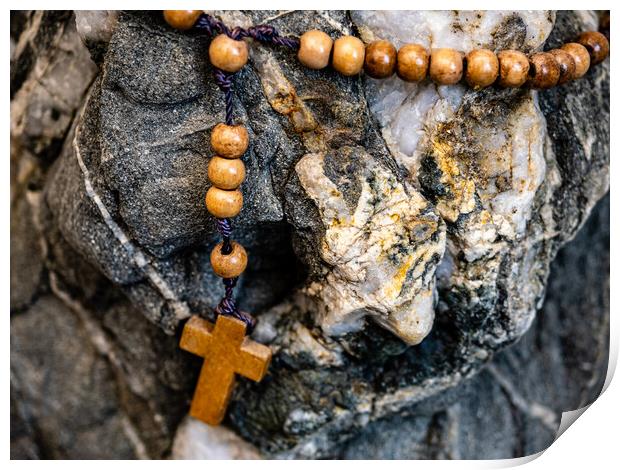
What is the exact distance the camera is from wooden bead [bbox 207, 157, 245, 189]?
966 millimetres

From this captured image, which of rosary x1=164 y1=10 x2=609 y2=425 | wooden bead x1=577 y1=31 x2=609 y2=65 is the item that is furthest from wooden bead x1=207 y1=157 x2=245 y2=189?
wooden bead x1=577 y1=31 x2=609 y2=65

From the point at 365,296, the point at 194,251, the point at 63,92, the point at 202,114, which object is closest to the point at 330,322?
the point at 365,296

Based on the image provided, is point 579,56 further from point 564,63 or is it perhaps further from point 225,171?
point 225,171

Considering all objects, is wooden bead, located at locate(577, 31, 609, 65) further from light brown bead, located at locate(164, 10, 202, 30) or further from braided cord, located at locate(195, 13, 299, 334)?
light brown bead, located at locate(164, 10, 202, 30)

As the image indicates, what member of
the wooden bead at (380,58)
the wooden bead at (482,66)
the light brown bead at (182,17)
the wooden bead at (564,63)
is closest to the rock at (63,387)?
the light brown bead at (182,17)

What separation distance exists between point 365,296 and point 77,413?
77 centimetres

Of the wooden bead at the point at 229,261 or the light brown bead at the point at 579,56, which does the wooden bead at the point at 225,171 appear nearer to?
the wooden bead at the point at 229,261

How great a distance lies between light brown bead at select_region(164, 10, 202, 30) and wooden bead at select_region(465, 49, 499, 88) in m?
0.43

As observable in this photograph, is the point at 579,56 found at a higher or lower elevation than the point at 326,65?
higher

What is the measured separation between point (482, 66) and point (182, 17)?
468 mm

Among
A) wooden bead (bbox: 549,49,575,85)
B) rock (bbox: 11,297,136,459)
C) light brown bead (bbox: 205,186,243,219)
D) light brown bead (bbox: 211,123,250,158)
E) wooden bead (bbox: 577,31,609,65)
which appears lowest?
rock (bbox: 11,297,136,459)

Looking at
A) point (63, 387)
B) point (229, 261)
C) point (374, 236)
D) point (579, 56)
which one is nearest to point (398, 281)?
point (374, 236)

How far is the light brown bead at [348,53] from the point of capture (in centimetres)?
96

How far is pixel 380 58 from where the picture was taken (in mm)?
972
